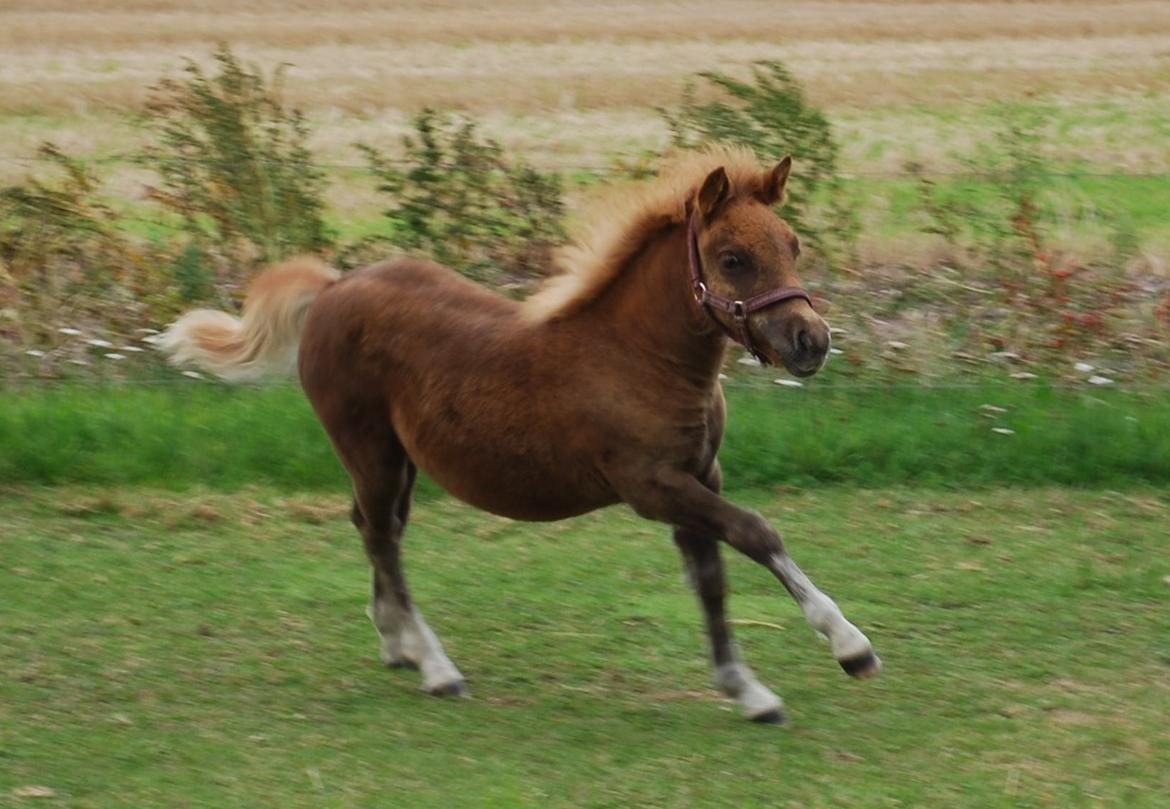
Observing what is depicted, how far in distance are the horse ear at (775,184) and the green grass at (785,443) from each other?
133 inches

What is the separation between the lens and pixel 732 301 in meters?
5.18

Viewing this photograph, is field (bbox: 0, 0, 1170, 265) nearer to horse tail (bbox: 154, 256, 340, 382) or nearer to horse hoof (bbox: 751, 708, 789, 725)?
horse tail (bbox: 154, 256, 340, 382)

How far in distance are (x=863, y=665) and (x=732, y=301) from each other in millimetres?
1201

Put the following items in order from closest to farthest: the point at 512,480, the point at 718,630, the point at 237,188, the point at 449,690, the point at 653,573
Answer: the point at 718,630
the point at 512,480
the point at 449,690
the point at 653,573
the point at 237,188

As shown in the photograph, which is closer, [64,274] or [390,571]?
[390,571]

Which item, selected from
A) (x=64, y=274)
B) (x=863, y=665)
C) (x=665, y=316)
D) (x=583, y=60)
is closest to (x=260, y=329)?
(x=665, y=316)

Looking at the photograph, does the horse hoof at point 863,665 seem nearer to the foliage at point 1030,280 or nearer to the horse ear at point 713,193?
the horse ear at point 713,193

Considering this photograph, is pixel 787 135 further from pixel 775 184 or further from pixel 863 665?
pixel 863 665

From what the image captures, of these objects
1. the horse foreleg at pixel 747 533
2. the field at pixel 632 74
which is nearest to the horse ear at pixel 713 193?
the horse foreleg at pixel 747 533

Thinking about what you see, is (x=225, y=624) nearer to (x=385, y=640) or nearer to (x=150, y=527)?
(x=385, y=640)

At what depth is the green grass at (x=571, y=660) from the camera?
4.83m

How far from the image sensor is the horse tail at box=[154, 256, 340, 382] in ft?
21.3

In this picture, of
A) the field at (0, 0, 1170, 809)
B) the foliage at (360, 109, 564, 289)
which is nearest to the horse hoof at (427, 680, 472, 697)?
the field at (0, 0, 1170, 809)

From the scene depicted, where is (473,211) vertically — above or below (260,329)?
below
